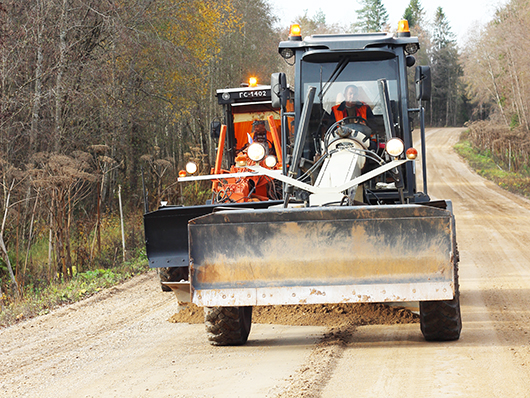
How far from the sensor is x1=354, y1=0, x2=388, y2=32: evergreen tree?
82.8m

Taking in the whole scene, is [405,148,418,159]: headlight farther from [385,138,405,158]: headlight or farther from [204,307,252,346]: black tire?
[204,307,252,346]: black tire

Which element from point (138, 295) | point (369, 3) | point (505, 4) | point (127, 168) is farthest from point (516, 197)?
point (369, 3)

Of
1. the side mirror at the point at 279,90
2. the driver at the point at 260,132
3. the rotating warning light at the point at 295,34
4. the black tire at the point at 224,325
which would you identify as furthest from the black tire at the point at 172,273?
the driver at the point at 260,132

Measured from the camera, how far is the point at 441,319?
504 centimetres

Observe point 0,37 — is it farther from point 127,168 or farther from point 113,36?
point 127,168

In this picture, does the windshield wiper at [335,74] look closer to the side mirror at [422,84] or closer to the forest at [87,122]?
Answer: the side mirror at [422,84]

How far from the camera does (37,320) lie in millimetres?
6992

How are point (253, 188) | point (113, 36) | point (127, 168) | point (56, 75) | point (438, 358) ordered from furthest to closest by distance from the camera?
point (127, 168) < point (113, 36) < point (56, 75) < point (253, 188) < point (438, 358)

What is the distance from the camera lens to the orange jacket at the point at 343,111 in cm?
605

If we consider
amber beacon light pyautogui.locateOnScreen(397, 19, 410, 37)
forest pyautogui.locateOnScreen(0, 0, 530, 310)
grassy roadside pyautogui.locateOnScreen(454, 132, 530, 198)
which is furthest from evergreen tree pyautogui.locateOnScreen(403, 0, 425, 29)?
amber beacon light pyautogui.locateOnScreen(397, 19, 410, 37)

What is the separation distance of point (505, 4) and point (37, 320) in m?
40.6

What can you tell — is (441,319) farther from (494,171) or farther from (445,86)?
(445,86)

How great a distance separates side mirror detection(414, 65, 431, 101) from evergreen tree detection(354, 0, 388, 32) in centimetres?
8025

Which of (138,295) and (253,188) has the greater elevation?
(253,188)
